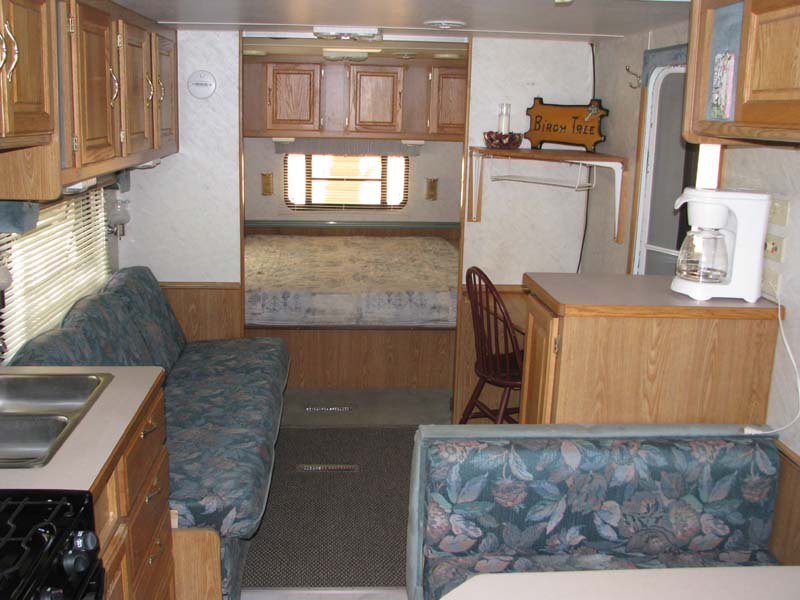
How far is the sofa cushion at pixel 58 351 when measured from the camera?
2.60 metres

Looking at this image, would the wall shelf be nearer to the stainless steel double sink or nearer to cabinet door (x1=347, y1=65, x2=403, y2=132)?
cabinet door (x1=347, y1=65, x2=403, y2=132)

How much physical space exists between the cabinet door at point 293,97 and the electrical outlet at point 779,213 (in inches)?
126

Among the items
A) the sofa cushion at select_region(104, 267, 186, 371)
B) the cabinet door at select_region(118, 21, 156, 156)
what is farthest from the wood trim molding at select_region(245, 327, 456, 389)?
the cabinet door at select_region(118, 21, 156, 156)

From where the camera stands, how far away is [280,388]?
3824mm

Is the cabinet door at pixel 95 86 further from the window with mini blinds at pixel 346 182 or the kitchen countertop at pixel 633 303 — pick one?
the window with mini blinds at pixel 346 182

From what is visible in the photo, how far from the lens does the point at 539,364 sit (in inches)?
99.3

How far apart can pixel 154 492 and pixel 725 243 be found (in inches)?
70.4

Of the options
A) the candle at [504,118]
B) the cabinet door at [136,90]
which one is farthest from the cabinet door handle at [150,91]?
the candle at [504,118]

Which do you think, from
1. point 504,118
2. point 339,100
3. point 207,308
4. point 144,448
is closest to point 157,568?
point 144,448

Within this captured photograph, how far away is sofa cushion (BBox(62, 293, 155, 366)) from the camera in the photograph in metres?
3.07

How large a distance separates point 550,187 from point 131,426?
296 centimetres

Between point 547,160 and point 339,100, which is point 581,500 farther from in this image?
point 339,100

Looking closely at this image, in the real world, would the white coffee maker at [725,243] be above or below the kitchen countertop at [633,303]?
above

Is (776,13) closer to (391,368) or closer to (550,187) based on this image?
(550,187)
